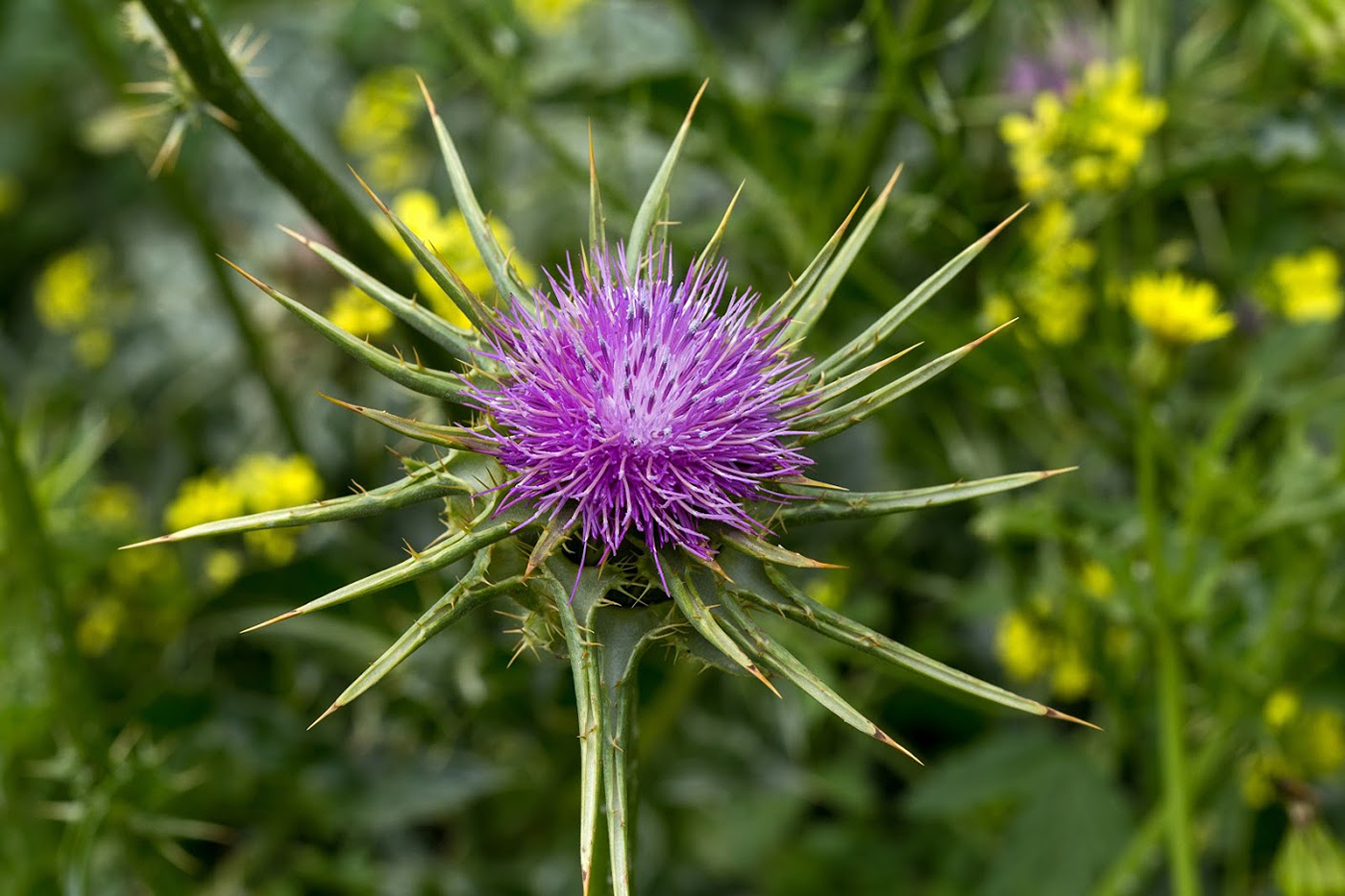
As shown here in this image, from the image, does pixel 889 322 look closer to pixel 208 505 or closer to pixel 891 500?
pixel 891 500

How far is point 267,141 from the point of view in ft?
5.10

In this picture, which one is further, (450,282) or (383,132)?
(383,132)

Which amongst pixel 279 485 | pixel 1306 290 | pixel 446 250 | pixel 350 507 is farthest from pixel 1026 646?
pixel 350 507

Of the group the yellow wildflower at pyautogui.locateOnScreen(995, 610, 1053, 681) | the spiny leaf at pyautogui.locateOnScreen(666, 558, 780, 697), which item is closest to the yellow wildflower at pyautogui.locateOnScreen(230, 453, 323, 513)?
the spiny leaf at pyautogui.locateOnScreen(666, 558, 780, 697)

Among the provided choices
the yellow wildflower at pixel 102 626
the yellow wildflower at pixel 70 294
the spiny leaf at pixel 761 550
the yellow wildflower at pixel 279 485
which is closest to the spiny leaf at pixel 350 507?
the spiny leaf at pixel 761 550

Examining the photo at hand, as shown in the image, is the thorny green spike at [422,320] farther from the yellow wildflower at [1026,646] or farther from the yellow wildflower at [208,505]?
the yellow wildflower at [1026,646]

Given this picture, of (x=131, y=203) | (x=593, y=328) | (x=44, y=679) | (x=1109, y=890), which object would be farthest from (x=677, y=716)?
(x=131, y=203)

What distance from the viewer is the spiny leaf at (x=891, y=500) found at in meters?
1.22

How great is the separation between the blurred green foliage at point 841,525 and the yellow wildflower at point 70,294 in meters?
0.02

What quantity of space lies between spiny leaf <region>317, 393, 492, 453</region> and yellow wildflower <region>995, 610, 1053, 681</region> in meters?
1.41

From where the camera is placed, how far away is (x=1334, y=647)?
205 centimetres

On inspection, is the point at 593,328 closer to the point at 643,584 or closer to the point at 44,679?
the point at 643,584

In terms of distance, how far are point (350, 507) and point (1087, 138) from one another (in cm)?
153

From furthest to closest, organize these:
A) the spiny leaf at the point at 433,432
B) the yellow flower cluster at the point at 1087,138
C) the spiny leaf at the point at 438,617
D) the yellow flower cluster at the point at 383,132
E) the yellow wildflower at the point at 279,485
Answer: the yellow flower cluster at the point at 383,132 < the yellow wildflower at the point at 279,485 < the yellow flower cluster at the point at 1087,138 < the spiny leaf at the point at 433,432 < the spiny leaf at the point at 438,617
